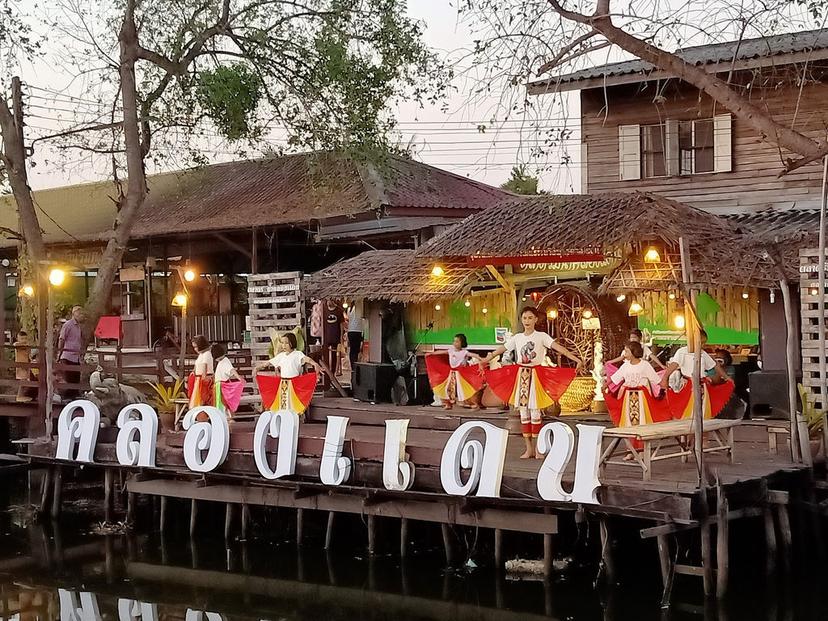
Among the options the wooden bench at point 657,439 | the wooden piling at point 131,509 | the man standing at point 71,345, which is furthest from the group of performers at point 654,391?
the man standing at point 71,345

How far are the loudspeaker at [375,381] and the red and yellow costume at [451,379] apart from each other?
1097 millimetres

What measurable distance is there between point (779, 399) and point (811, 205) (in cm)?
389

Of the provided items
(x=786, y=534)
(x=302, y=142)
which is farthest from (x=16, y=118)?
(x=786, y=534)

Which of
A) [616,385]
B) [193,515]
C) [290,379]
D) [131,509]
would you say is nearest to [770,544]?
[616,385]

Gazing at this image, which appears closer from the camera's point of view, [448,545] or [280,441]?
[448,545]

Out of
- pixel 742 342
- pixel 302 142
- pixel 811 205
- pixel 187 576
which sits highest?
pixel 302 142

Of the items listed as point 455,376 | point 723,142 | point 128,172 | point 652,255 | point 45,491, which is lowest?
point 45,491

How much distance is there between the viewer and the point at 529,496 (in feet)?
36.1

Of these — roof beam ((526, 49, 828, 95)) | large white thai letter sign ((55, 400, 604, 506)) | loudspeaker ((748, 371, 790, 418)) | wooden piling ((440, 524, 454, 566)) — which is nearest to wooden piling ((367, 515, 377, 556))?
large white thai letter sign ((55, 400, 604, 506))

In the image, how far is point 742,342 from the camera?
637 inches

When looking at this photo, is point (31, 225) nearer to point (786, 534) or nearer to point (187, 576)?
point (187, 576)

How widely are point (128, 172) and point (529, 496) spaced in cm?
1014

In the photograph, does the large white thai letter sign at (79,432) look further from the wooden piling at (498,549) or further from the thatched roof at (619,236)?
the wooden piling at (498,549)

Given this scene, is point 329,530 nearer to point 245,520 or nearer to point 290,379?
point 245,520
